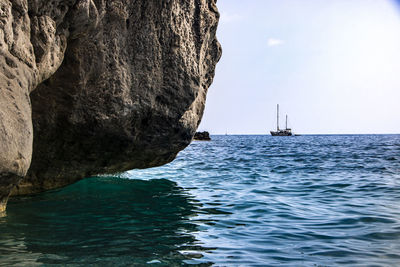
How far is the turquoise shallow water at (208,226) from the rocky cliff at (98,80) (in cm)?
→ 82

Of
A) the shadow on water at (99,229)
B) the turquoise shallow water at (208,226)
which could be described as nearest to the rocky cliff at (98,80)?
the shadow on water at (99,229)

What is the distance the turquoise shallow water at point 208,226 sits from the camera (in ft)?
15.0

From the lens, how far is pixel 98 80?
714 centimetres

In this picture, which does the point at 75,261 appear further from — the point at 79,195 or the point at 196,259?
the point at 79,195

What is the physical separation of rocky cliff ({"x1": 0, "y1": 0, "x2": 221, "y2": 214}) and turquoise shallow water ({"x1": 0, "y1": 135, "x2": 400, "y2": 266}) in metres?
0.82

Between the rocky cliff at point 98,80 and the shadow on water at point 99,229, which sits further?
the rocky cliff at point 98,80

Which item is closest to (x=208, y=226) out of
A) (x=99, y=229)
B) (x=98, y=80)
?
(x=99, y=229)

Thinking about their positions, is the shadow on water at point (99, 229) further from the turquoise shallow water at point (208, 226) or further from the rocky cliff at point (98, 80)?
the rocky cliff at point (98, 80)

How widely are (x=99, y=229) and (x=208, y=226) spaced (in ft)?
5.82

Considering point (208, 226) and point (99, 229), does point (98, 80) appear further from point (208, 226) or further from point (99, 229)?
point (208, 226)

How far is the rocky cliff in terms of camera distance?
15.7 ft

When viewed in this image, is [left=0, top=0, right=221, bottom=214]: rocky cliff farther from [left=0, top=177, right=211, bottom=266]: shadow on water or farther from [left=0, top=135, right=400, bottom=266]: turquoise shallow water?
[left=0, top=135, right=400, bottom=266]: turquoise shallow water

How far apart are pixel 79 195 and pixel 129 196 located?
48.7 inches

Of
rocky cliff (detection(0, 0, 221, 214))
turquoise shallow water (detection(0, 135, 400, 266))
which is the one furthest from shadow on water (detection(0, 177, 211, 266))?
rocky cliff (detection(0, 0, 221, 214))
